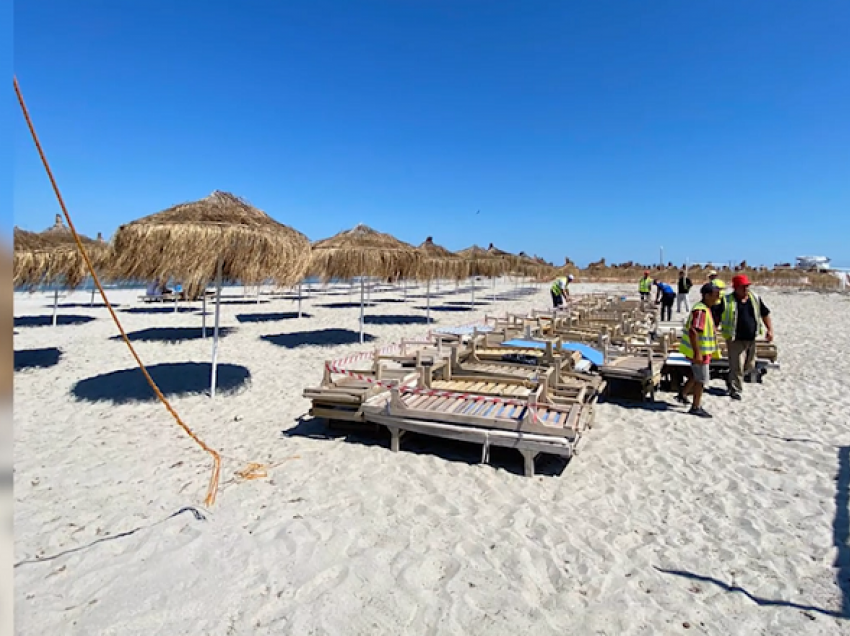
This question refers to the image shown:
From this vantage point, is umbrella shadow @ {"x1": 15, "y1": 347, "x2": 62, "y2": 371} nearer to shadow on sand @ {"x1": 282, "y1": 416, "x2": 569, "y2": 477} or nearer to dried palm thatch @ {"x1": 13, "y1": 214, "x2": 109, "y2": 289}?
dried palm thatch @ {"x1": 13, "y1": 214, "x2": 109, "y2": 289}

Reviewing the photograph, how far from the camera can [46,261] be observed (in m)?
10.4

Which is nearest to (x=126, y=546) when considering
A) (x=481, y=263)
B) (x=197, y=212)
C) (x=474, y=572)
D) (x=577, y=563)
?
(x=474, y=572)

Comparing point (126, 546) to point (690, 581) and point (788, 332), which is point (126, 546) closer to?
point (690, 581)

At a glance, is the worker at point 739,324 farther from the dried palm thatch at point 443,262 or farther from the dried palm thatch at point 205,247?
the dried palm thatch at point 443,262

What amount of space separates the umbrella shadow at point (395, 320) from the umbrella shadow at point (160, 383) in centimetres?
609

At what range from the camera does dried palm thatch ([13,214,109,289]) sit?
10.1 metres

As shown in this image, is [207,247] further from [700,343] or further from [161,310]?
[161,310]

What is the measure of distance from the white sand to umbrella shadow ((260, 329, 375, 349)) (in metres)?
4.36

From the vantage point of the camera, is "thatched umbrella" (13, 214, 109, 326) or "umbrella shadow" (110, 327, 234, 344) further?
"umbrella shadow" (110, 327, 234, 344)

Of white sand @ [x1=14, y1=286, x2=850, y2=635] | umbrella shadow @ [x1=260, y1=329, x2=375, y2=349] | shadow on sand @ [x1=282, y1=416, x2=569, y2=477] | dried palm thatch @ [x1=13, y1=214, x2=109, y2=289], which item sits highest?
dried palm thatch @ [x1=13, y1=214, x2=109, y2=289]

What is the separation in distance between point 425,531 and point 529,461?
46.9 inches

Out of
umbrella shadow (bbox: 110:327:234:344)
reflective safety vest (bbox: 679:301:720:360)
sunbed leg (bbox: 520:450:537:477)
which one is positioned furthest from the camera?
umbrella shadow (bbox: 110:327:234:344)

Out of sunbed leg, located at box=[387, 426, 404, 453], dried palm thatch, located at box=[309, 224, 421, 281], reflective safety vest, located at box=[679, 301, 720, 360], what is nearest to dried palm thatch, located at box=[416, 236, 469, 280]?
dried palm thatch, located at box=[309, 224, 421, 281]

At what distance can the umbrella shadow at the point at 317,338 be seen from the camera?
10.0m
